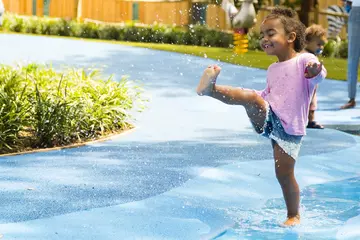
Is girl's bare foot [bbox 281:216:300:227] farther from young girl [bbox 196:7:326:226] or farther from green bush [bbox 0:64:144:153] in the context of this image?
green bush [bbox 0:64:144:153]

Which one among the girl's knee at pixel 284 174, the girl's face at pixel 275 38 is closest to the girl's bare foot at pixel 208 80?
the girl's face at pixel 275 38

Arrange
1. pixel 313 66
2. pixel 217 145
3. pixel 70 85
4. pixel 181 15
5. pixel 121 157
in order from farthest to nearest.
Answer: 1. pixel 181 15
2. pixel 70 85
3. pixel 217 145
4. pixel 121 157
5. pixel 313 66

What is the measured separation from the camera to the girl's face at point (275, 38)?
532 centimetres

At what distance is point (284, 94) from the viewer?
5273 mm

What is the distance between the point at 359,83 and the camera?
16.1 metres

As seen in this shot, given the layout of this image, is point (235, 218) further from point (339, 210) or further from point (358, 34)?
point (358, 34)

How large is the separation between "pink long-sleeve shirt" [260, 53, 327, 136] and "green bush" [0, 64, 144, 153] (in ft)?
11.8

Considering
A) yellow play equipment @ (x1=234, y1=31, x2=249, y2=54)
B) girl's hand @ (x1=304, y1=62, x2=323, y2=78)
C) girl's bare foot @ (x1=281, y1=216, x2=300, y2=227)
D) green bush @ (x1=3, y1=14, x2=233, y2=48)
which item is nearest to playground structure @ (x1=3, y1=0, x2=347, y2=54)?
green bush @ (x1=3, y1=14, x2=233, y2=48)

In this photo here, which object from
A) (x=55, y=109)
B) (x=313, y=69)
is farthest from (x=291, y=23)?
(x=55, y=109)

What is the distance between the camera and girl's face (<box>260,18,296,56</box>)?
17.5ft

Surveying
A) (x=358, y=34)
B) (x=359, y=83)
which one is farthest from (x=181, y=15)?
(x=358, y=34)

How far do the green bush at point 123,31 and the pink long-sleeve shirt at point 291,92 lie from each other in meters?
15.9

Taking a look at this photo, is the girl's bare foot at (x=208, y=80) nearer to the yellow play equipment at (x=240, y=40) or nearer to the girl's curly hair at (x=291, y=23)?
the girl's curly hair at (x=291, y=23)

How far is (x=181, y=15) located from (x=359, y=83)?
34.8 feet
